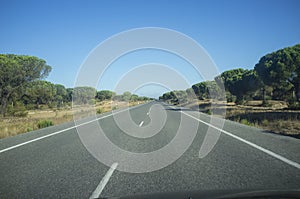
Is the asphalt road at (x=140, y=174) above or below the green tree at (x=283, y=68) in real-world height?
below

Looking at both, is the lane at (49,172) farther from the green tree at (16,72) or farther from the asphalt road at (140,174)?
the green tree at (16,72)

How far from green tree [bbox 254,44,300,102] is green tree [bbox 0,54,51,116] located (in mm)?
31880

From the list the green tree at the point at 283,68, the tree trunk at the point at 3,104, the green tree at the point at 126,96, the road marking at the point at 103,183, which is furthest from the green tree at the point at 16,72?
the green tree at the point at 126,96

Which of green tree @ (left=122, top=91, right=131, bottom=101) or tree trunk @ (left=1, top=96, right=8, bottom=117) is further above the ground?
green tree @ (left=122, top=91, right=131, bottom=101)

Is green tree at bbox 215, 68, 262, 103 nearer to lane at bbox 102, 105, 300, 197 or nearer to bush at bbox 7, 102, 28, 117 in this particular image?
bush at bbox 7, 102, 28, 117

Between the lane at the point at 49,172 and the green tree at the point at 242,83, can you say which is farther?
the green tree at the point at 242,83

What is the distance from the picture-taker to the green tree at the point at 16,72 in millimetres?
31234

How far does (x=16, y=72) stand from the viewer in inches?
1271

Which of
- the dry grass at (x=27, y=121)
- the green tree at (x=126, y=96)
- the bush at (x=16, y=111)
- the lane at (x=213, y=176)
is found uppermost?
the green tree at (x=126, y=96)

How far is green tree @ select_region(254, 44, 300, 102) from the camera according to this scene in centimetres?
3178

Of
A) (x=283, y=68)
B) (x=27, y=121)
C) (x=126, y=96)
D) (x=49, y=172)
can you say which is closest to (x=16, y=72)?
(x=27, y=121)

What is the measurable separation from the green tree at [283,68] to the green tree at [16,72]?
105 ft

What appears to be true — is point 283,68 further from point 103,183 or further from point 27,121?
point 103,183

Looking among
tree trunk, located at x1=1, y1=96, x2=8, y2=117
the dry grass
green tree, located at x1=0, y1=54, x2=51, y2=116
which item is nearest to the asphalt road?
the dry grass
